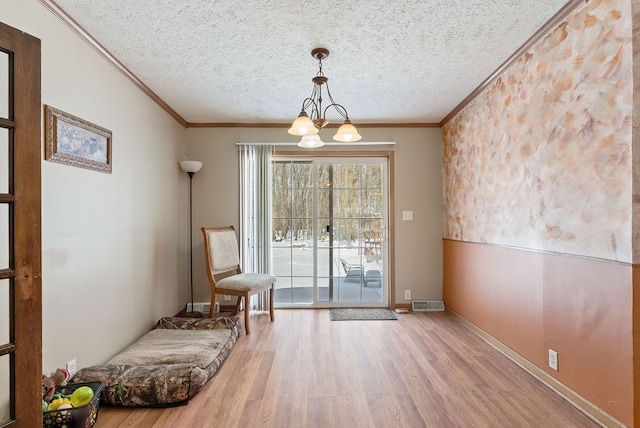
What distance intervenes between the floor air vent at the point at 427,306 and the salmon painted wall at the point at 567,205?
3.02ft

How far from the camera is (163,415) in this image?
1.98 meters

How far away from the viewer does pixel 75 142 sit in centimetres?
217

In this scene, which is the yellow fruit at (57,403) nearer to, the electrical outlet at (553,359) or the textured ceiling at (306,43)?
the textured ceiling at (306,43)

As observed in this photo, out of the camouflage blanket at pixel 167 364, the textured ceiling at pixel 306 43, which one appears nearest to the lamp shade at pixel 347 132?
the textured ceiling at pixel 306 43

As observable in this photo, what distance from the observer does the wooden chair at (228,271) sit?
340 cm

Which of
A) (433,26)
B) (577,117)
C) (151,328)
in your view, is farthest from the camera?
(151,328)

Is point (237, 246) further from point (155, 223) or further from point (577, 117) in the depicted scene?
point (577, 117)

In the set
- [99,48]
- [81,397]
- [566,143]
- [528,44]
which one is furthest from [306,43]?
[81,397]

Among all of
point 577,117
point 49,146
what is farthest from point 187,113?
point 577,117

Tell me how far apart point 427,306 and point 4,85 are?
4198 mm

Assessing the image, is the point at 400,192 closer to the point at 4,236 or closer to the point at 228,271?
the point at 228,271

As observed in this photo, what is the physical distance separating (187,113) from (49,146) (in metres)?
2.05

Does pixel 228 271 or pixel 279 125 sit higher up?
pixel 279 125

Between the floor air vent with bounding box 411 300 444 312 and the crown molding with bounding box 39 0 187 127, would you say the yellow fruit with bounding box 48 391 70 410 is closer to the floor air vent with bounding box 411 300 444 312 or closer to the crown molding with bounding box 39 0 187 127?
the crown molding with bounding box 39 0 187 127
